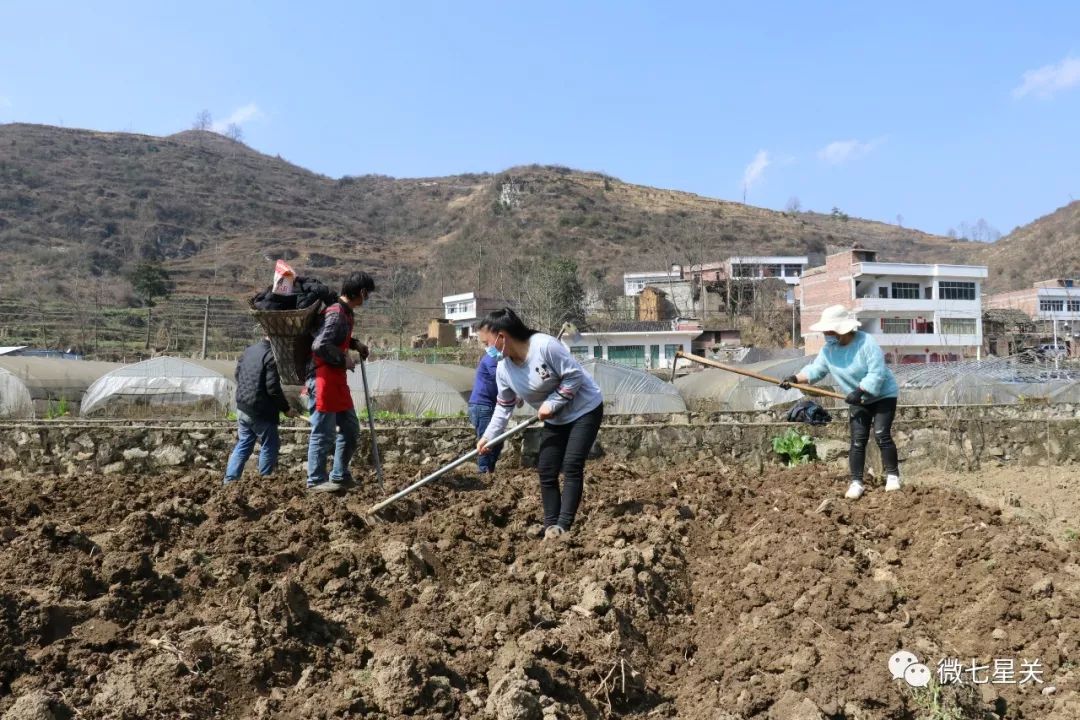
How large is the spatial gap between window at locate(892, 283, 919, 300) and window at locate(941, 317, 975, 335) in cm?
183

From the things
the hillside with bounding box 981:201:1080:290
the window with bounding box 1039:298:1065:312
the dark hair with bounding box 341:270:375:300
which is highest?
the hillside with bounding box 981:201:1080:290

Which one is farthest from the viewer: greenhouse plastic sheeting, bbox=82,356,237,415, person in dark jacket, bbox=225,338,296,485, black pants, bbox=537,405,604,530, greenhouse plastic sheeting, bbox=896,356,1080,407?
greenhouse plastic sheeting, bbox=82,356,237,415

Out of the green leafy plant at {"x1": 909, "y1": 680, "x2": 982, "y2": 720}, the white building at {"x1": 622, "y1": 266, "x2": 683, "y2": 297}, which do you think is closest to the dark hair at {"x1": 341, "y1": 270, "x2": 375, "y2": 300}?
the green leafy plant at {"x1": 909, "y1": 680, "x2": 982, "y2": 720}

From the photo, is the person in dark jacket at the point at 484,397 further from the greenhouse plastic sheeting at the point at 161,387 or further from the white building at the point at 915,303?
the white building at the point at 915,303

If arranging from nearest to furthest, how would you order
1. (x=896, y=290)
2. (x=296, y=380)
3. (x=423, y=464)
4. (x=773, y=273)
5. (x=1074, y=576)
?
1. (x=1074, y=576)
2. (x=296, y=380)
3. (x=423, y=464)
4. (x=896, y=290)
5. (x=773, y=273)

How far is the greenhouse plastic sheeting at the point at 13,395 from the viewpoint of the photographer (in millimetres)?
19000

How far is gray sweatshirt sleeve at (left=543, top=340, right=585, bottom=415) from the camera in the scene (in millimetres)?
4996

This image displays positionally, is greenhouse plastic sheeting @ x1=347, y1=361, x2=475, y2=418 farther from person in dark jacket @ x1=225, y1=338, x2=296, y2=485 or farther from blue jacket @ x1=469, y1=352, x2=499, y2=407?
person in dark jacket @ x1=225, y1=338, x2=296, y2=485

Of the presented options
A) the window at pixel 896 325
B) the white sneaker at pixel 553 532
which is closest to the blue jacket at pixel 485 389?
the white sneaker at pixel 553 532

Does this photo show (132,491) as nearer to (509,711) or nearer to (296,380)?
(296,380)

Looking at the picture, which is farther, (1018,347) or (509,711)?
(1018,347)

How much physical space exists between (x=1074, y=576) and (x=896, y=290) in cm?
4404

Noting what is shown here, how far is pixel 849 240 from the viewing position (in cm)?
10144

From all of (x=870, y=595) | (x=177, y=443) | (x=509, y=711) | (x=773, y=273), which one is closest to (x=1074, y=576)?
(x=870, y=595)
